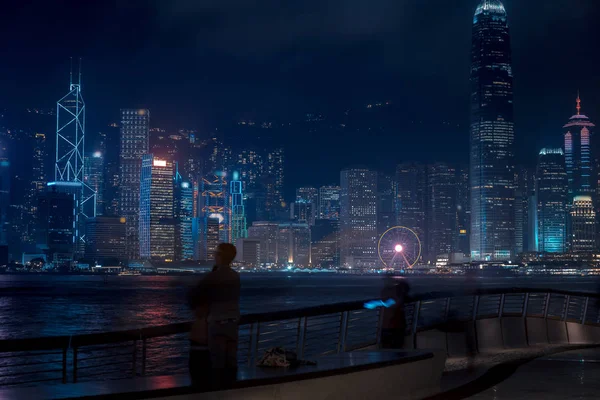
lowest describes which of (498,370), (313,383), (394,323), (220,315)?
(498,370)

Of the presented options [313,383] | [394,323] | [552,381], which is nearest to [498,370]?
[552,381]

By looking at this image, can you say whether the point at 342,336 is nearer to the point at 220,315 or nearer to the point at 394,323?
the point at 394,323

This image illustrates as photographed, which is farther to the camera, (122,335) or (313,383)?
(122,335)

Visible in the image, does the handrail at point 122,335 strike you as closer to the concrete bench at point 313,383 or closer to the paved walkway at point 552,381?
the concrete bench at point 313,383

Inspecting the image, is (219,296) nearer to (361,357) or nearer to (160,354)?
(361,357)

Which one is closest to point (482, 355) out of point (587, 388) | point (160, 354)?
point (587, 388)

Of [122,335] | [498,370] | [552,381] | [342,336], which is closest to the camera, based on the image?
[122,335]

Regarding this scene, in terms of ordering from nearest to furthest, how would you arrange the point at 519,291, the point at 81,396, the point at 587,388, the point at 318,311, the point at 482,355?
the point at 81,396 < the point at 587,388 < the point at 318,311 < the point at 482,355 < the point at 519,291

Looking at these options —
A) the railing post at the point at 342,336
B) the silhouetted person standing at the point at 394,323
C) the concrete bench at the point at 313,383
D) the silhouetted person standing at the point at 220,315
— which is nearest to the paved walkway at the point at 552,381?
the concrete bench at the point at 313,383

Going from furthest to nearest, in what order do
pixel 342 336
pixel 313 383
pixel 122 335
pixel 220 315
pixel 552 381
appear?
pixel 342 336 → pixel 552 381 → pixel 122 335 → pixel 313 383 → pixel 220 315
